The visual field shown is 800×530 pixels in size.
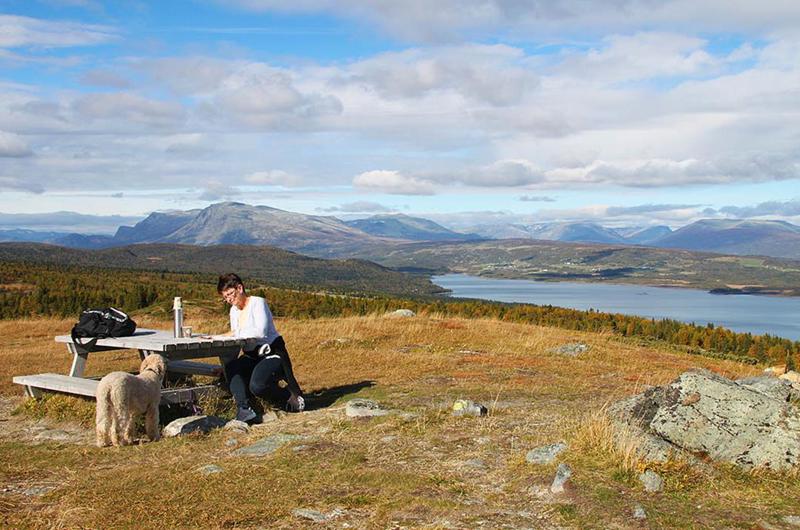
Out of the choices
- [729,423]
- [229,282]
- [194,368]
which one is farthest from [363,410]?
[729,423]

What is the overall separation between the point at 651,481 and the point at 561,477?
79cm

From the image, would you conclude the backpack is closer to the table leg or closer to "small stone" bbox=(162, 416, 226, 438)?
the table leg

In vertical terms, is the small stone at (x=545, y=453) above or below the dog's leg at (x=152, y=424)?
above

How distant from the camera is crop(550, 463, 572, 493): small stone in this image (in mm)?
6051

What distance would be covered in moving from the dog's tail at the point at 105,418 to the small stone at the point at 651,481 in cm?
596

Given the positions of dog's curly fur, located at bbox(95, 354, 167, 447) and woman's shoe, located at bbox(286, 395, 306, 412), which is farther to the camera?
woman's shoe, located at bbox(286, 395, 306, 412)

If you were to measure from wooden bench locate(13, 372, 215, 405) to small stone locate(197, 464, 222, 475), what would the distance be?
104 inches

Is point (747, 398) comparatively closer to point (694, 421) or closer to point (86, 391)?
point (694, 421)

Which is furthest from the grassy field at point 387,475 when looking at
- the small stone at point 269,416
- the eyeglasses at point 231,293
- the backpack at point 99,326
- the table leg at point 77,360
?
the eyeglasses at point 231,293

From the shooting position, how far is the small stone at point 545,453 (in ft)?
22.3

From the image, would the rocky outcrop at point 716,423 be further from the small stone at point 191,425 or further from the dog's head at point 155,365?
the dog's head at point 155,365

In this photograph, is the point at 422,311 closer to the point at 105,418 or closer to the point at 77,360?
the point at 77,360

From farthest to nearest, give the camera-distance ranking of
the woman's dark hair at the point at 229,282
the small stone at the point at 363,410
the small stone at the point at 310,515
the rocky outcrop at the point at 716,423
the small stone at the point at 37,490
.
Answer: the woman's dark hair at the point at 229,282
the small stone at the point at 363,410
the rocky outcrop at the point at 716,423
the small stone at the point at 37,490
the small stone at the point at 310,515

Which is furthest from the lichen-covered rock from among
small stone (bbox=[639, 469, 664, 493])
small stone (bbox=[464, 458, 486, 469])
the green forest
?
the green forest
